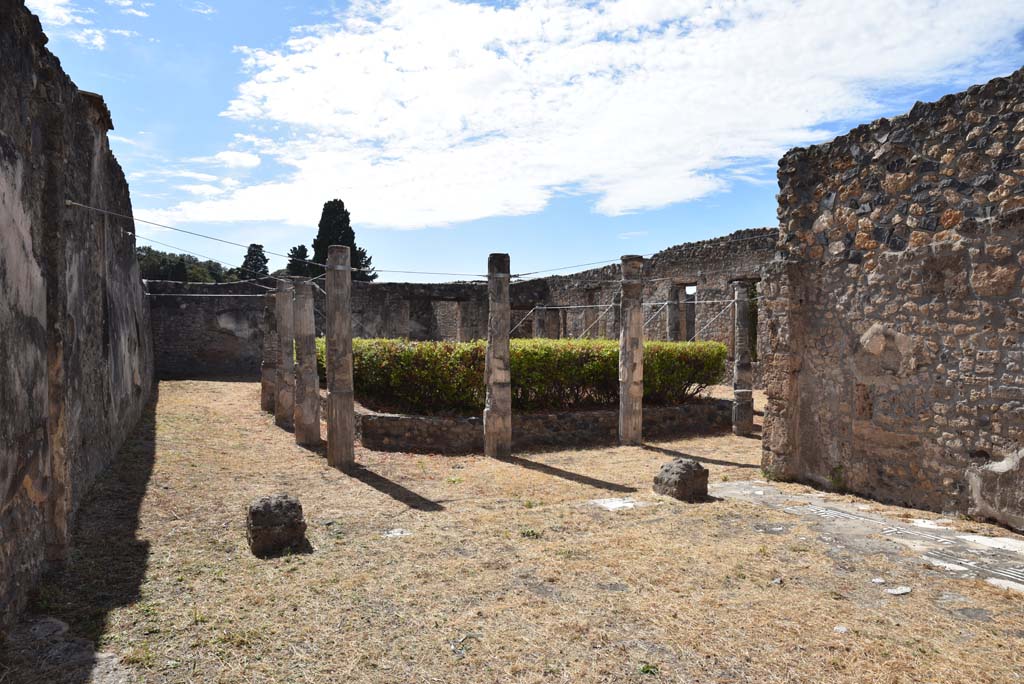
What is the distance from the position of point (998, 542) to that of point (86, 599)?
603 cm

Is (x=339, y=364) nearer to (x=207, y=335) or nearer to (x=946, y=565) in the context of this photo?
(x=946, y=565)

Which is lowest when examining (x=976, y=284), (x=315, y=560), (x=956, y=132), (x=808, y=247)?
(x=315, y=560)

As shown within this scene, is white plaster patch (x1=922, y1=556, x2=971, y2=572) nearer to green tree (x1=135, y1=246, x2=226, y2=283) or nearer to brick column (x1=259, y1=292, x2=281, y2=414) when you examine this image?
brick column (x1=259, y1=292, x2=281, y2=414)

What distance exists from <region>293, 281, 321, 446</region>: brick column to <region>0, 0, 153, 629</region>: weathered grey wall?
3.14 metres

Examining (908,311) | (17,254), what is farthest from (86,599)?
(908,311)

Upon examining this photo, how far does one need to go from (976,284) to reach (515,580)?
4.23m

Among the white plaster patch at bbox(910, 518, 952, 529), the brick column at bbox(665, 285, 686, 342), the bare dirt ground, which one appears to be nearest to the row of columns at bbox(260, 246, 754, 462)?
the bare dirt ground

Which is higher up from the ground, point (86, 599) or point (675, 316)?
point (675, 316)

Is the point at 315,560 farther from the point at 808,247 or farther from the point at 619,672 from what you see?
the point at 808,247

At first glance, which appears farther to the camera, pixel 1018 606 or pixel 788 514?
pixel 788 514

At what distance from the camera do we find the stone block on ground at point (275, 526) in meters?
4.78

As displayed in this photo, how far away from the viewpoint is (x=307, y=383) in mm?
9453

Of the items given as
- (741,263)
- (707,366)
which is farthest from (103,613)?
(741,263)

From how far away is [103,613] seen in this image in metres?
3.61
